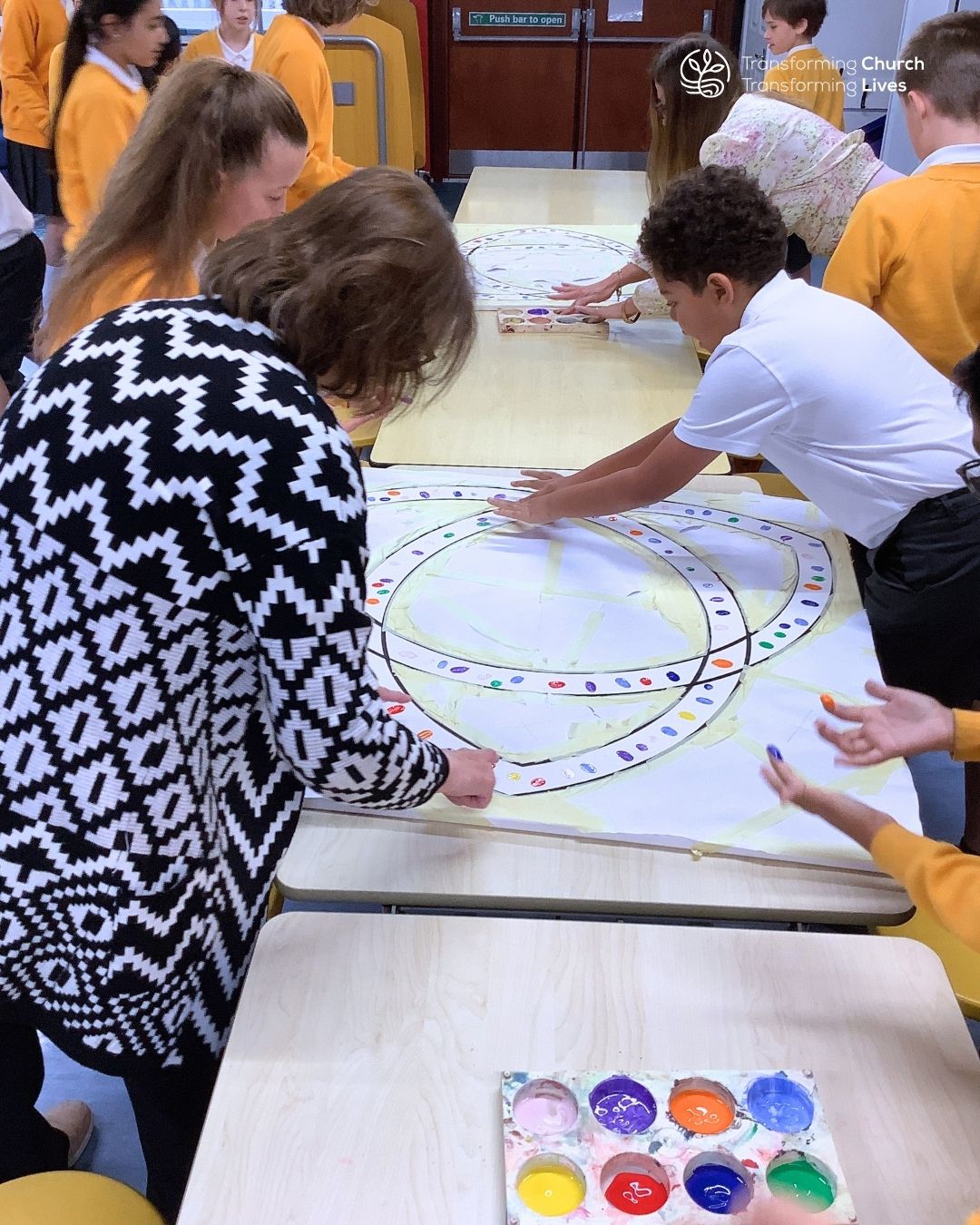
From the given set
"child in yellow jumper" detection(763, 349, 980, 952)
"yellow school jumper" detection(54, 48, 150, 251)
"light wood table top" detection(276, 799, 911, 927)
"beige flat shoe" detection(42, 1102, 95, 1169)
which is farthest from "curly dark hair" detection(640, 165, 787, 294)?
"beige flat shoe" detection(42, 1102, 95, 1169)

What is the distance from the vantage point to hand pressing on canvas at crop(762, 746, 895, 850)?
45.6 inches

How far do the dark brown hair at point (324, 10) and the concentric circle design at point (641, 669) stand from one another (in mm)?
1978

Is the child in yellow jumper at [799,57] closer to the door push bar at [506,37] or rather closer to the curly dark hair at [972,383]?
the door push bar at [506,37]

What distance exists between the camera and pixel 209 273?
1000 millimetres

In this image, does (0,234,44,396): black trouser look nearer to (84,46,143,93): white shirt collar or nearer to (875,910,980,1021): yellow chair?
(84,46,143,93): white shirt collar

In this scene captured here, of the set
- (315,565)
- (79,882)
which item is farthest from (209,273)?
(79,882)

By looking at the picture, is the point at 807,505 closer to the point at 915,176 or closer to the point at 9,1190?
the point at 915,176

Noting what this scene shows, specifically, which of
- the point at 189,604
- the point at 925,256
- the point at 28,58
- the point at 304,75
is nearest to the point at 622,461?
the point at 925,256

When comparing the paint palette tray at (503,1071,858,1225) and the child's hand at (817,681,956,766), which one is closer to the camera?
the paint palette tray at (503,1071,858,1225)

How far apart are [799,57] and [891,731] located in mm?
3762

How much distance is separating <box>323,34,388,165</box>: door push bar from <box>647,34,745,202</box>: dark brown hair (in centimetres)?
192

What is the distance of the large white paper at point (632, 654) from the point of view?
1.29 metres

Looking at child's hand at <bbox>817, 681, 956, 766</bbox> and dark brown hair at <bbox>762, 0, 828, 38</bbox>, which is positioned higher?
dark brown hair at <bbox>762, 0, 828, 38</bbox>

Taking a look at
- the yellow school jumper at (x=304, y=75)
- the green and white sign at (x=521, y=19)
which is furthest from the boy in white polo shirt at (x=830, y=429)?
the green and white sign at (x=521, y=19)
